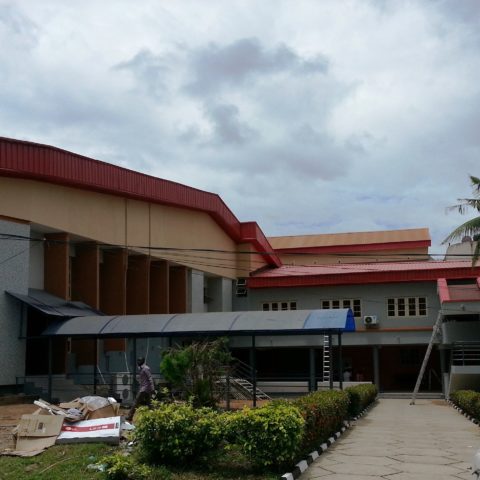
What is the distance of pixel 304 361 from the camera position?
38.3 m

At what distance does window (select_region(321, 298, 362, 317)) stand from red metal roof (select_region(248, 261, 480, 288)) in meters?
1.01

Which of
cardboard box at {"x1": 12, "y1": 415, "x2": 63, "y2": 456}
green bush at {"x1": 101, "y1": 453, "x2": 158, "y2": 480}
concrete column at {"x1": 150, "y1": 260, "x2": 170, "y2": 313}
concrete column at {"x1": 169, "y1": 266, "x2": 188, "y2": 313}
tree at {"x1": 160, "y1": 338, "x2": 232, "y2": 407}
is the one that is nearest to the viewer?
green bush at {"x1": 101, "y1": 453, "x2": 158, "y2": 480}

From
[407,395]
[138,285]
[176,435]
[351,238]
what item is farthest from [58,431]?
[351,238]

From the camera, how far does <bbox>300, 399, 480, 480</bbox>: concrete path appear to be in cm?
988

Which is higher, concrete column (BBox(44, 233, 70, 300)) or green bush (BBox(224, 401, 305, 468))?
concrete column (BBox(44, 233, 70, 300))

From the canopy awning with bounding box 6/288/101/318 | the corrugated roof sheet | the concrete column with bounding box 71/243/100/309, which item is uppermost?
the corrugated roof sheet

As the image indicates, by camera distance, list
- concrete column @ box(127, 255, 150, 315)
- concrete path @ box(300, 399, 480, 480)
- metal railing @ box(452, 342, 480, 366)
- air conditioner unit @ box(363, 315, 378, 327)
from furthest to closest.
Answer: air conditioner unit @ box(363, 315, 378, 327), concrete column @ box(127, 255, 150, 315), metal railing @ box(452, 342, 480, 366), concrete path @ box(300, 399, 480, 480)

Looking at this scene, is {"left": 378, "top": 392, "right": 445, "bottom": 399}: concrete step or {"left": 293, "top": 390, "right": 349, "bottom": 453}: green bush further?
{"left": 378, "top": 392, "right": 445, "bottom": 399}: concrete step

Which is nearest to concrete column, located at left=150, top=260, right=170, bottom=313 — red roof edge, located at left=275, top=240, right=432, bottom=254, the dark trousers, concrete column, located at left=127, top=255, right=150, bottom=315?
concrete column, located at left=127, top=255, right=150, bottom=315

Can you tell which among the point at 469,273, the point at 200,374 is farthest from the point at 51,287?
the point at 469,273

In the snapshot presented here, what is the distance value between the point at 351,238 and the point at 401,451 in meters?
40.6

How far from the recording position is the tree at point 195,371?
17812 millimetres

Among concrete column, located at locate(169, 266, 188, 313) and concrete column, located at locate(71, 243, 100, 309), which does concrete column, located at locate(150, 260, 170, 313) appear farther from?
concrete column, located at locate(71, 243, 100, 309)

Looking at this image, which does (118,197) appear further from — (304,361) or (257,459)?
(257,459)
